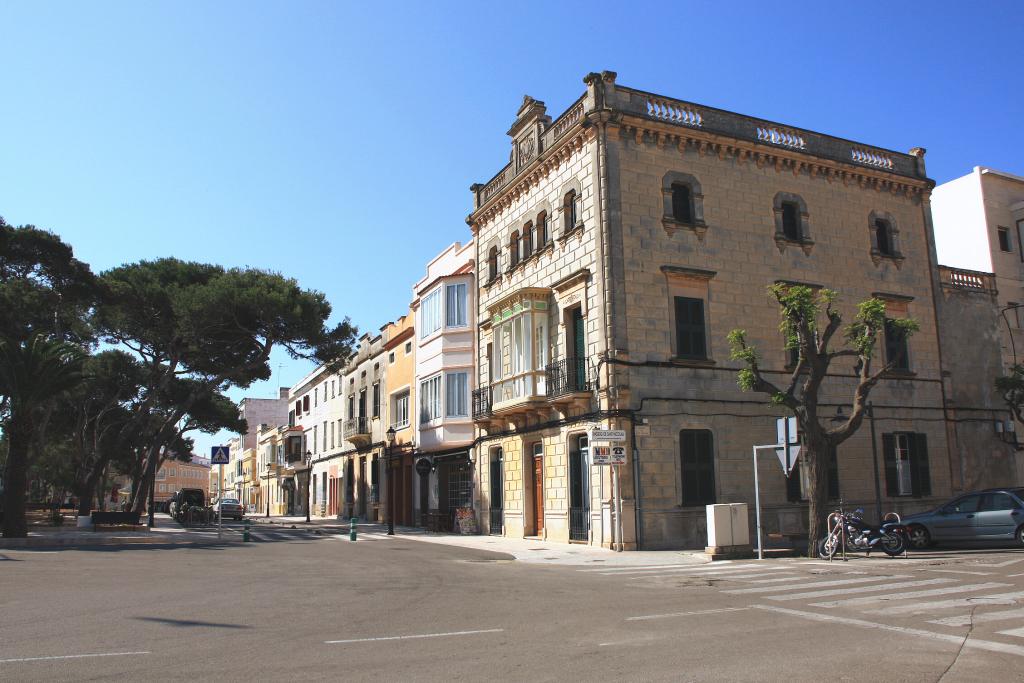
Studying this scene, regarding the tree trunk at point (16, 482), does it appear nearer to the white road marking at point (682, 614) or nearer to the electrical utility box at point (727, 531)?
the electrical utility box at point (727, 531)

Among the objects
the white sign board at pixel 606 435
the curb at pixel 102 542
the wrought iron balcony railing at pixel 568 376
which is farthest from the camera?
the wrought iron balcony railing at pixel 568 376

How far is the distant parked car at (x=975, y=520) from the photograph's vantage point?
18516 millimetres

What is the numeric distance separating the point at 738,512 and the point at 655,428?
159 inches

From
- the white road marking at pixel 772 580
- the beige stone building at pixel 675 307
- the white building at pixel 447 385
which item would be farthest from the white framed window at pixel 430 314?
the white road marking at pixel 772 580

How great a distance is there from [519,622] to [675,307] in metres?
15.0

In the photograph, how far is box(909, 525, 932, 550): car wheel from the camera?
65.5 ft

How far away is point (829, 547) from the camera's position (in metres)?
17.0

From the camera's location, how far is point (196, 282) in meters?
38.1

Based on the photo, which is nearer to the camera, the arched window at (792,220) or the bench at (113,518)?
the arched window at (792,220)

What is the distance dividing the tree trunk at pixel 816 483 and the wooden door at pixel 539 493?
29.1 ft

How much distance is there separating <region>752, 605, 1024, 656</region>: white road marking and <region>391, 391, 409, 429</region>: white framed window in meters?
27.1

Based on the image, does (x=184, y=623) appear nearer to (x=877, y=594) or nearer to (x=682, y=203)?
(x=877, y=594)

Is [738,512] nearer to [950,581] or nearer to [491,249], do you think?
[950,581]

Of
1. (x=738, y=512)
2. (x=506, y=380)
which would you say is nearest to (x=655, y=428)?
(x=738, y=512)
